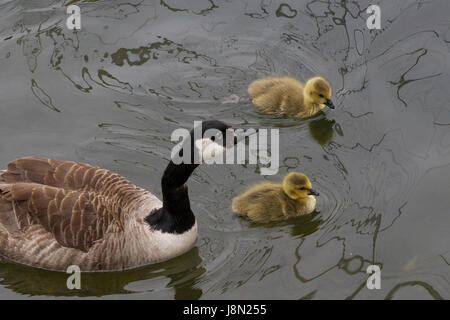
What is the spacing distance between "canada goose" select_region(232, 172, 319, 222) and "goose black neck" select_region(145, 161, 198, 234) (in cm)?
51

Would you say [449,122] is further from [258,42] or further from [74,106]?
[74,106]

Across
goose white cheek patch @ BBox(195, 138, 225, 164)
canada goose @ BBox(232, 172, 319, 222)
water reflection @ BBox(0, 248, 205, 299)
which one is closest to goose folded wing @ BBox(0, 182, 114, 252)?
water reflection @ BBox(0, 248, 205, 299)

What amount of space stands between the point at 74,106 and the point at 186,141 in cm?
254

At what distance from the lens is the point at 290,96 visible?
6875 millimetres

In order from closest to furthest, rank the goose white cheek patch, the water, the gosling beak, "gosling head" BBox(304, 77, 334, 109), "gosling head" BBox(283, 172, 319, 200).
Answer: the goose white cheek patch
the water
"gosling head" BBox(283, 172, 319, 200)
"gosling head" BBox(304, 77, 334, 109)
the gosling beak

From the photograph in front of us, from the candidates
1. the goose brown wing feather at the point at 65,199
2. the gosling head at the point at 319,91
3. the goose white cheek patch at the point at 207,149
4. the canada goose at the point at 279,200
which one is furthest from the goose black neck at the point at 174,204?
the gosling head at the point at 319,91

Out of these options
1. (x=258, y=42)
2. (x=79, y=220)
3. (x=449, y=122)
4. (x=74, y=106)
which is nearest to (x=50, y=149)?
(x=74, y=106)

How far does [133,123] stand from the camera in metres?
6.89

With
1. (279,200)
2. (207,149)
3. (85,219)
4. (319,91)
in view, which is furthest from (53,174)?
(319,91)

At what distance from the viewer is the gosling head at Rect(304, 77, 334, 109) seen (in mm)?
6738

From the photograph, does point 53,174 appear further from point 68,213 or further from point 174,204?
point 174,204

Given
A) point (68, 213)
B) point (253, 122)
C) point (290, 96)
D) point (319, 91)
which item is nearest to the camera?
point (68, 213)

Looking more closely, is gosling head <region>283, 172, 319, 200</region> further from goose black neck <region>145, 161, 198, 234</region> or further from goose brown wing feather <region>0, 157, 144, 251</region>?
goose brown wing feather <region>0, 157, 144, 251</region>

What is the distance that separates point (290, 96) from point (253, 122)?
460 millimetres
